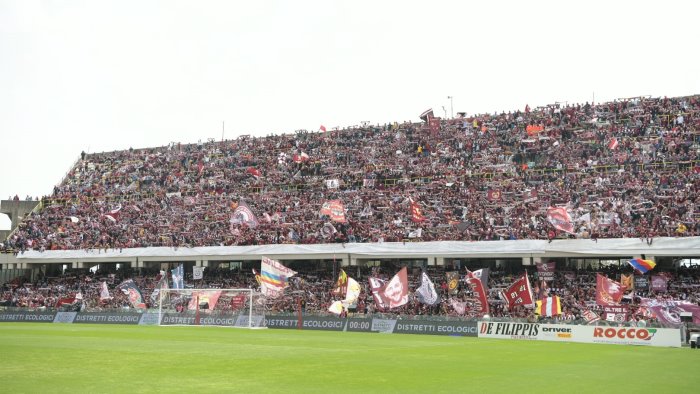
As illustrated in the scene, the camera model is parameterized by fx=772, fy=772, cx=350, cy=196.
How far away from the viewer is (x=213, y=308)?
55500 mm

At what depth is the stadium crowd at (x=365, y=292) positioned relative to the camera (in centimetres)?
4959

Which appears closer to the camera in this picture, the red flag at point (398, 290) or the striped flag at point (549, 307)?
the striped flag at point (549, 307)

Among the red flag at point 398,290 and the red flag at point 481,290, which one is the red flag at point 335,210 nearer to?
the red flag at point 398,290

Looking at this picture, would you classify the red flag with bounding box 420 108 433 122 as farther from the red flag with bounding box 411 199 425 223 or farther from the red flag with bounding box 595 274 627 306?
the red flag with bounding box 595 274 627 306

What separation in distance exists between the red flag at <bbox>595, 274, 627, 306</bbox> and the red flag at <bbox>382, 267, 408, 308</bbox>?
1194 centimetres

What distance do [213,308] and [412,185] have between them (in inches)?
794

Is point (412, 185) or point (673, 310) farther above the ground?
point (412, 185)

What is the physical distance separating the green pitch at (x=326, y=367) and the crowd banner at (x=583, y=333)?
267 cm

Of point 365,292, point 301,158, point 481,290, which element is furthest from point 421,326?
point 301,158

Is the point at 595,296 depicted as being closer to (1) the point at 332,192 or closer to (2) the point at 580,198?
(2) the point at 580,198

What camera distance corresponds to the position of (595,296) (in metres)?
49.9

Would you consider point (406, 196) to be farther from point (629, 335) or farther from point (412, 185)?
point (629, 335)

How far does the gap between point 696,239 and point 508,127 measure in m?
22.6

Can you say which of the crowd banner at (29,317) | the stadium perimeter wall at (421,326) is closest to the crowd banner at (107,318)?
the stadium perimeter wall at (421,326)
